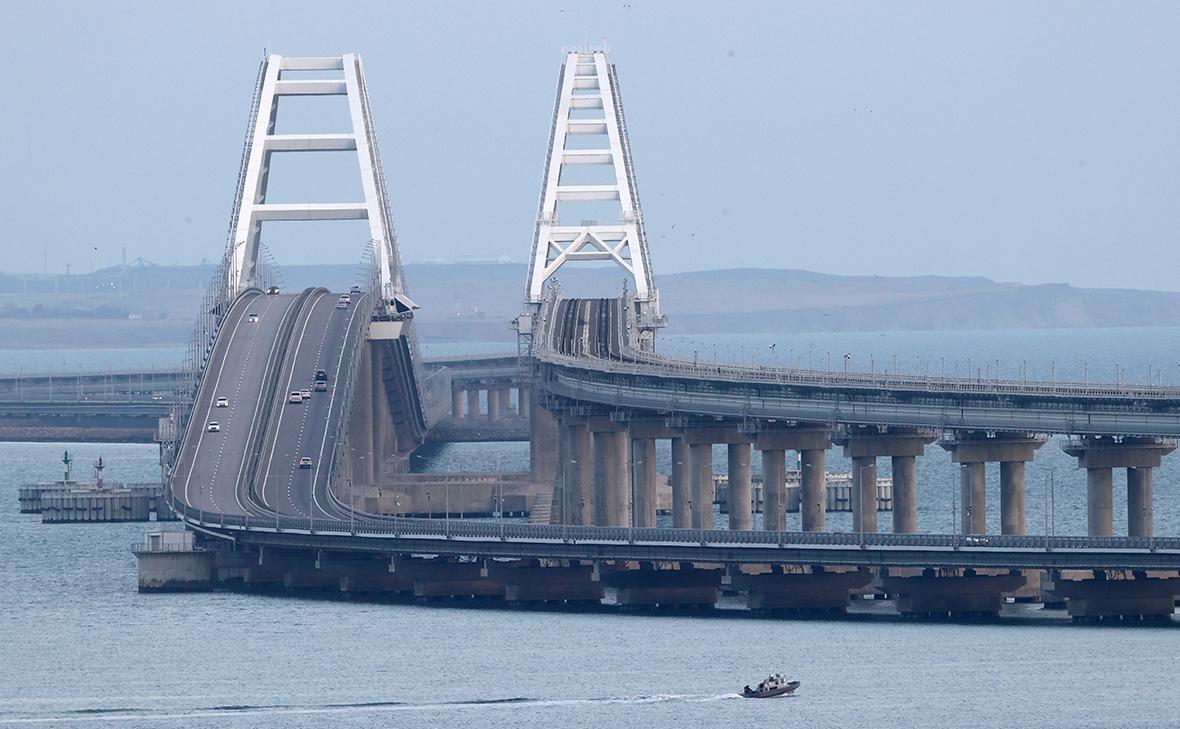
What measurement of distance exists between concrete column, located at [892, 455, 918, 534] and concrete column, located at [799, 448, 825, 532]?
400cm

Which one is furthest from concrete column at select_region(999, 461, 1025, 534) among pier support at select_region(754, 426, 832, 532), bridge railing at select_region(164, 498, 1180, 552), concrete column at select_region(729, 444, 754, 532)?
concrete column at select_region(729, 444, 754, 532)

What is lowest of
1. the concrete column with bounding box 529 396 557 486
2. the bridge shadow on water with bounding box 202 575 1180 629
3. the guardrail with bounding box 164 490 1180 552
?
the bridge shadow on water with bounding box 202 575 1180 629

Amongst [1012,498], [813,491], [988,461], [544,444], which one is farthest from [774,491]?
[544,444]

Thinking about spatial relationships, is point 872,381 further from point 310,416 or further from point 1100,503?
point 310,416

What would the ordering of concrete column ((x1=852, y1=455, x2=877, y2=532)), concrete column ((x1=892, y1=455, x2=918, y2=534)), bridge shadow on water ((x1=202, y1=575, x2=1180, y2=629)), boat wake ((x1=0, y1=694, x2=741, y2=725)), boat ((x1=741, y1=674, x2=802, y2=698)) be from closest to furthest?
boat wake ((x1=0, y1=694, x2=741, y2=725))
boat ((x1=741, y1=674, x2=802, y2=698))
bridge shadow on water ((x1=202, y1=575, x2=1180, y2=629))
concrete column ((x1=892, y1=455, x2=918, y2=534))
concrete column ((x1=852, y1=455, x2=877, y2=532))

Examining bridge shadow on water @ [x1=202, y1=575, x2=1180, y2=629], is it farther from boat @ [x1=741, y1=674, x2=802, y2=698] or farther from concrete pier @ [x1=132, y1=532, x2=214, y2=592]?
boat @ [x1=741, y1=674, x2=802, y2=698]

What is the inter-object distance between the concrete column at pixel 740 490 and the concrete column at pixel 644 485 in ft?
37.5

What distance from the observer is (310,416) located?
172000 mm

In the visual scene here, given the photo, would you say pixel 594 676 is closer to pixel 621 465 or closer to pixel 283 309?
pixel 621 465

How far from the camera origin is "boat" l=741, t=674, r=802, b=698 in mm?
102438

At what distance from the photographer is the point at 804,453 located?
14375 cm

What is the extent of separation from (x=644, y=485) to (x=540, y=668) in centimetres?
5318

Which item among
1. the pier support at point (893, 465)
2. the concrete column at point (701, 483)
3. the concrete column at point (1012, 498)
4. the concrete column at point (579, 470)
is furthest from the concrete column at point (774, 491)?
the concrete column at point (579, 470)

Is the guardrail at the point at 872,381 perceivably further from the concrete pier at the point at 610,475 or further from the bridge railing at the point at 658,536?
the bridge railing at the point at 658,536
